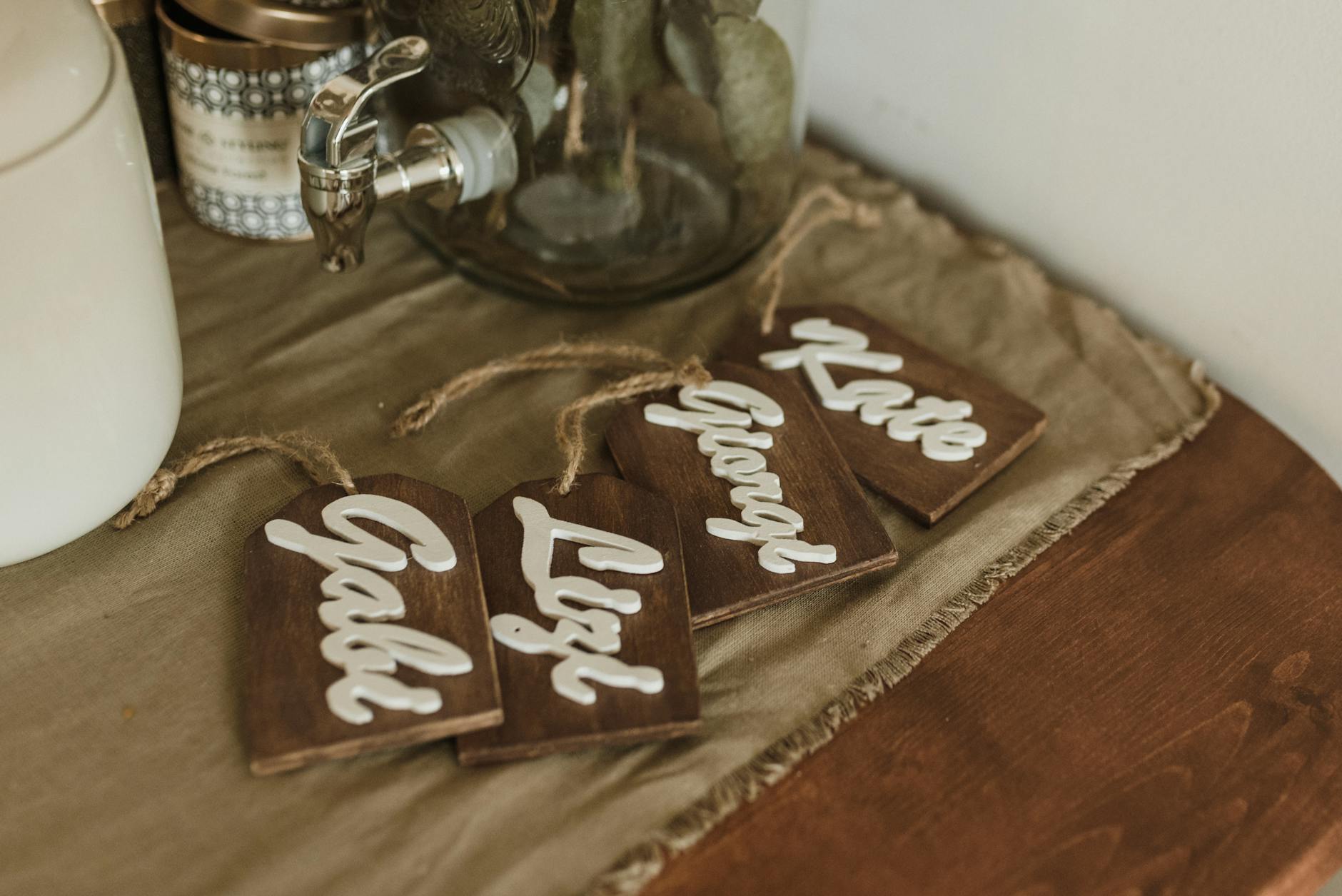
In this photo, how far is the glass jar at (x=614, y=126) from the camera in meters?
0.59

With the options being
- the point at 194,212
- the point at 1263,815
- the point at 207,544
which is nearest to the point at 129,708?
the point at 207,544

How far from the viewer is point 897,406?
2.05ft

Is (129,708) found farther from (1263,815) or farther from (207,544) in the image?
(1263,815)

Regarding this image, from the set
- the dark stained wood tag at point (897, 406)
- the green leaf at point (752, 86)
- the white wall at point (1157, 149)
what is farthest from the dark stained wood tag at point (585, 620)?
the white wall at point (1157, 149)

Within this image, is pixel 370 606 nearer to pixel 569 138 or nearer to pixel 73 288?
pixel 73 288

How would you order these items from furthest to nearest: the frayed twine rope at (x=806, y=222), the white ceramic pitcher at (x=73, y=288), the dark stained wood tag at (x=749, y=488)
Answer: the frayed twine rope at (x=806, y=222)
the dark stained wood tag at (x=749, y=488)
the white ceramic pitcher at (x=73, y=288)

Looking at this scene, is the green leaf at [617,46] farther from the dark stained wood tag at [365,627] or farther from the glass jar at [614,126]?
the dark stained wood tag at [365,627]

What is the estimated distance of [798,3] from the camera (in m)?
0.65

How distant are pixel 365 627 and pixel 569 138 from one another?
0.30 meters

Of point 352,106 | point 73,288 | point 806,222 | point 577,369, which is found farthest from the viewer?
point 806,222

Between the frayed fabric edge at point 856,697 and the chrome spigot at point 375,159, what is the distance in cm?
33

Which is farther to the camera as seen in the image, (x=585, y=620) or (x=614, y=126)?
(x=614, y=126)

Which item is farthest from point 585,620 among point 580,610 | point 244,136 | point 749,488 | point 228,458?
point 244,136

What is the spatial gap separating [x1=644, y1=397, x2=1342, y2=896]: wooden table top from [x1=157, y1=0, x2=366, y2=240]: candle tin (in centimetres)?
→ 45
